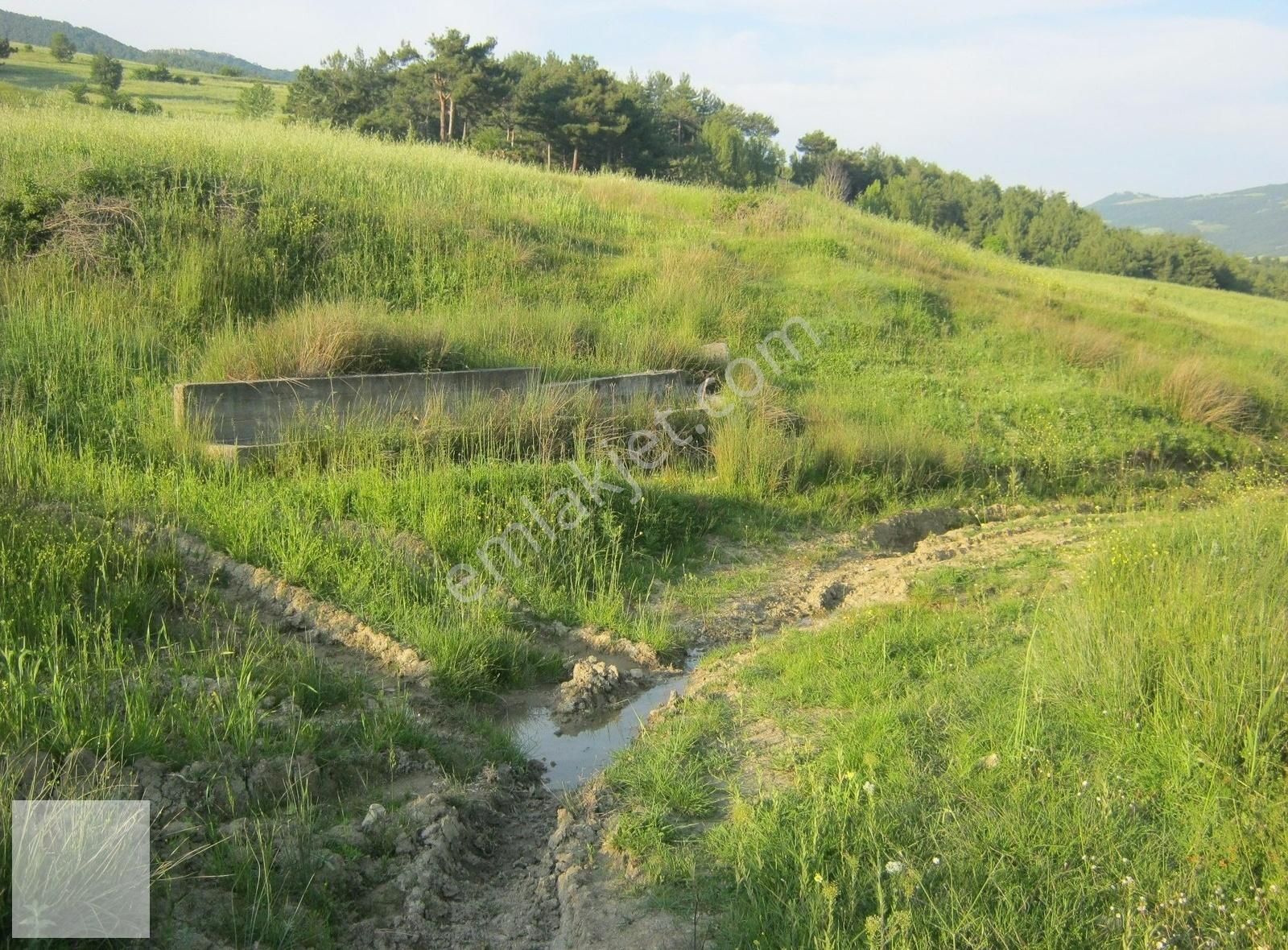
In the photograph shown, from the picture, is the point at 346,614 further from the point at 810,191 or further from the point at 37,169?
the point at 810,191

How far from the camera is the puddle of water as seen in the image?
488 cm

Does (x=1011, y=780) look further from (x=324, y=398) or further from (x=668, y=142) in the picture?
(x=668, y=142)

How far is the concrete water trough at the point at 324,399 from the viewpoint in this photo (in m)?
8.32

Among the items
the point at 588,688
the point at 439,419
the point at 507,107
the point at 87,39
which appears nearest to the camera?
the point at 588,688

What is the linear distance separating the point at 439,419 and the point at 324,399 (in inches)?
48.1

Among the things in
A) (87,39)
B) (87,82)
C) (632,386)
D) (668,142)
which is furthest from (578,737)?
(87,39)

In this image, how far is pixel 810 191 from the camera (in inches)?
997

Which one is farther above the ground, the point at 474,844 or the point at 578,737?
the point at 474,844

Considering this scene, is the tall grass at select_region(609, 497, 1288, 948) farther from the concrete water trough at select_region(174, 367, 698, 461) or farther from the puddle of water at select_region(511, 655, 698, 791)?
the concrete water trough at select_region(174, 367, 698, 461)

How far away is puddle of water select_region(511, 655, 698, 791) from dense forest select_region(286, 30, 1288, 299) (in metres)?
19.0

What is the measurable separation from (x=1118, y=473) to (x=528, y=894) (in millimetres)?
9898

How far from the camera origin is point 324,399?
909 cm

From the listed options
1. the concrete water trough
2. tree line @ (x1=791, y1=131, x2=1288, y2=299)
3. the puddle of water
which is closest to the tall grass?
the puddle of water

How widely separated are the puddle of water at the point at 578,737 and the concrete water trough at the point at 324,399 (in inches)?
156
